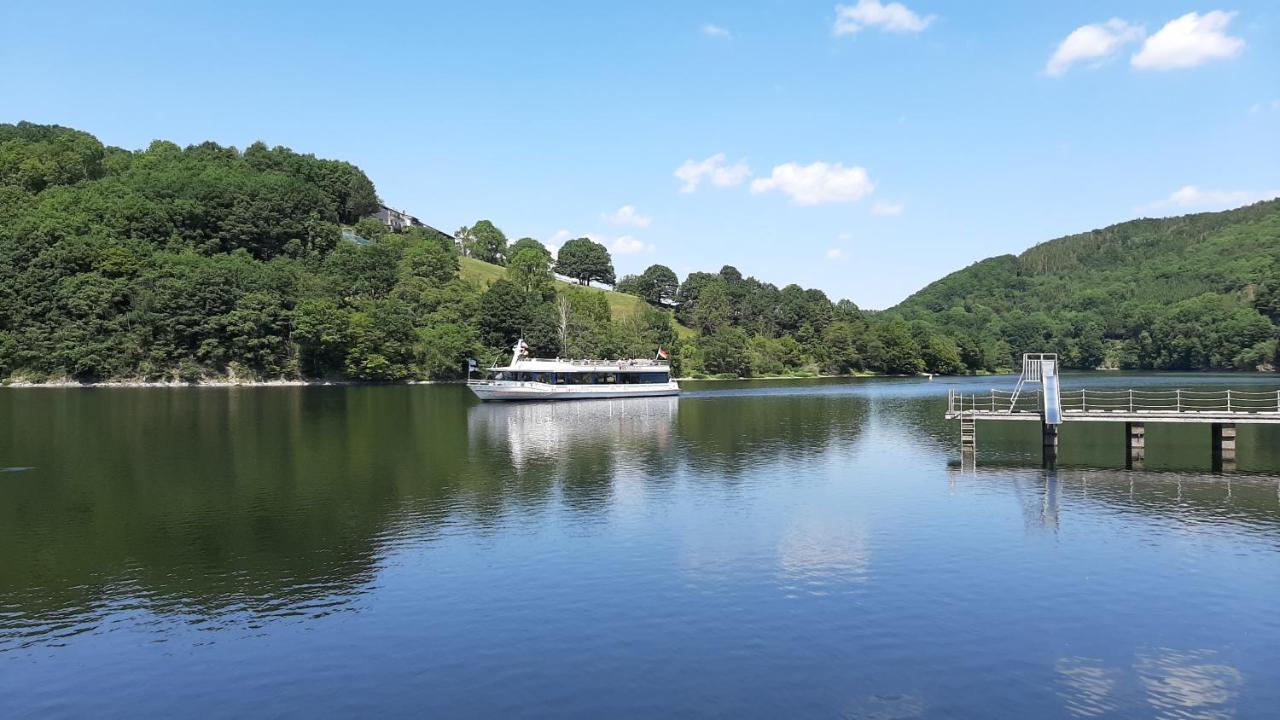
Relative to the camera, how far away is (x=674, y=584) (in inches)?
945

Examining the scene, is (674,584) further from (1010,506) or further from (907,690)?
(1010,506)

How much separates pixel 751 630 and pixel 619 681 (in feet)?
14.3

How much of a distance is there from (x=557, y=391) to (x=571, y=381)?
14.5 feet

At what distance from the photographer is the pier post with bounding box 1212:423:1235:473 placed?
1745 inches

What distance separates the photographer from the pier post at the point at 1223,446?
4431cm

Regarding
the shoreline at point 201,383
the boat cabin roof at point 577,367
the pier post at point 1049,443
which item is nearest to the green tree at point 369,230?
the shoreline at point 201,383

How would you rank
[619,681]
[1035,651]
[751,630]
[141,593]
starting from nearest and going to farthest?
[619,681], [1035,651], [751,630], [141,593]

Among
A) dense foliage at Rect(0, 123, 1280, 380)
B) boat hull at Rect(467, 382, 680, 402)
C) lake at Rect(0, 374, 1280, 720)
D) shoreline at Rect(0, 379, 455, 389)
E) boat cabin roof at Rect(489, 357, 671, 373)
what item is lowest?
lake at Rect(0, 374, 1280, 720)

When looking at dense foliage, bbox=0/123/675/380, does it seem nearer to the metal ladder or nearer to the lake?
the lake

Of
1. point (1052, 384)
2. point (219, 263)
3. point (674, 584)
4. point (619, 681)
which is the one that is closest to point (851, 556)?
point (674, 584)

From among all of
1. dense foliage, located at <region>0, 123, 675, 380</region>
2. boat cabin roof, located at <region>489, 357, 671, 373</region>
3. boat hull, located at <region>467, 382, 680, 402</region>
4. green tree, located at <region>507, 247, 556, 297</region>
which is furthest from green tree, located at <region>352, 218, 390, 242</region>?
boat hull, located at <region>467, 382, 680, 402</region>

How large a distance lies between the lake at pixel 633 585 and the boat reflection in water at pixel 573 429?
159 inches

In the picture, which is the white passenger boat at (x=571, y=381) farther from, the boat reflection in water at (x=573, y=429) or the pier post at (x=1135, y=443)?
the pier post at (x=1135, y=443)

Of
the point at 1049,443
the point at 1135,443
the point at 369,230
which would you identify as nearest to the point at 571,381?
the point at 1049,443
